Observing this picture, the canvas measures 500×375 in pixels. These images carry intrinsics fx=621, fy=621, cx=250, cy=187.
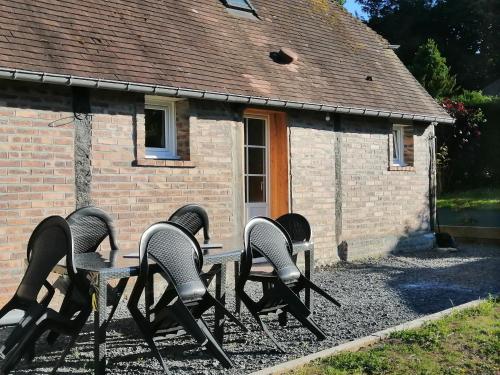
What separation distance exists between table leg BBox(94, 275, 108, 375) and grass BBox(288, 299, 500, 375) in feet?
4.72

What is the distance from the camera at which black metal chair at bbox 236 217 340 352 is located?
18.2ft

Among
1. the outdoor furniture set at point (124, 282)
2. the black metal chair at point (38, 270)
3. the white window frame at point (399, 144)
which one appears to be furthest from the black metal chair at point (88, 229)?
the white window frame at point (399, 144)

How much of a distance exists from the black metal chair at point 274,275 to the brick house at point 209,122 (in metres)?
2.85

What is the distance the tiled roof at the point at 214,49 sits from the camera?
7.73 meters

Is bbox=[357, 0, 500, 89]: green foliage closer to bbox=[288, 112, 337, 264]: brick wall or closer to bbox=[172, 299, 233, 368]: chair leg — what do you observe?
bbox=[288, 112, 337, 264]: brick wall

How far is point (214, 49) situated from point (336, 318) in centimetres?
504

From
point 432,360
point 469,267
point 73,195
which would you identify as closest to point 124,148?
point 73,195

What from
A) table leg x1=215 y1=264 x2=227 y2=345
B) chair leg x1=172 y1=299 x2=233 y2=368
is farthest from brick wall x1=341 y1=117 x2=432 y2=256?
chair leg x1=172 y1=299 x2=233 y2=368

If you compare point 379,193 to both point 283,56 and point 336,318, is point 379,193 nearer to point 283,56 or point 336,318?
point 283,56

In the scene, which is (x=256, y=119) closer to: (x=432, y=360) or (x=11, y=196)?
(x=11, y=196)

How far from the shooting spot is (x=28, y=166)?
7.18 meters

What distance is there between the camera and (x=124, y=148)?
8.06 meters

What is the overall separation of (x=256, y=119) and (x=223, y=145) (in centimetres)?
135

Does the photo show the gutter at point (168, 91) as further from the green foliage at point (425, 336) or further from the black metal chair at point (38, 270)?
the green foliage at point (425, 336)
